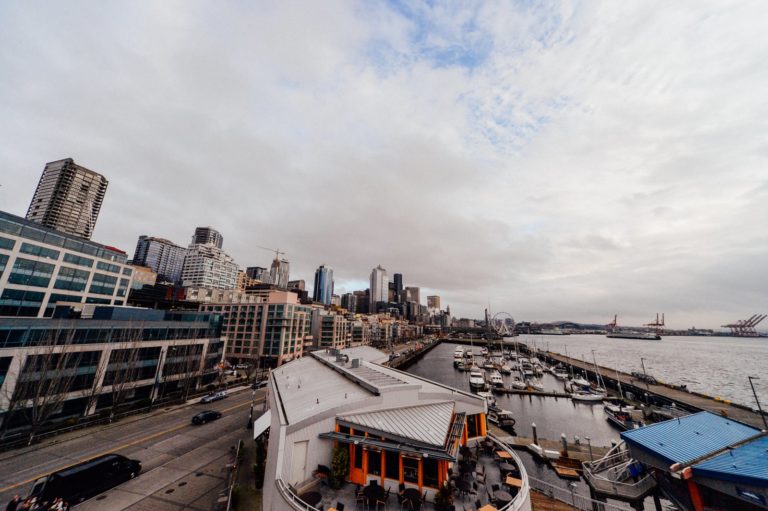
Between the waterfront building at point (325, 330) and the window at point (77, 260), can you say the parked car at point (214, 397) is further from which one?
the waterfront building at point (325, 330)

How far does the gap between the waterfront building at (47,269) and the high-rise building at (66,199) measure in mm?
159588

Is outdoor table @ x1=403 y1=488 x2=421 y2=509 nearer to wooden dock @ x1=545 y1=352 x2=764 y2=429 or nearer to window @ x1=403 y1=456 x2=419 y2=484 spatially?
window @ x1=403 y1=456 x2=419 y2=484

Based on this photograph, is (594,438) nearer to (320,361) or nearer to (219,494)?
(320,361)

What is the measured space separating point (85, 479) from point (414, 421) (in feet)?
82.0

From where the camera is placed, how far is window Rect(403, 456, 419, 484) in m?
17.8

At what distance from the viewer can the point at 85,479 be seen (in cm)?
2103

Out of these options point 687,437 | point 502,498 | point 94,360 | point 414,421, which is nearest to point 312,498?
point 414,421

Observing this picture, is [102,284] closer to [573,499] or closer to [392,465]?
[392,465]

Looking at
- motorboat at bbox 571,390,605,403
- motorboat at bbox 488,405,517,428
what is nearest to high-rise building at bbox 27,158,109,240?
motorboat at bbox 488,405,517,428

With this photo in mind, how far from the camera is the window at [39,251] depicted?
151 feet

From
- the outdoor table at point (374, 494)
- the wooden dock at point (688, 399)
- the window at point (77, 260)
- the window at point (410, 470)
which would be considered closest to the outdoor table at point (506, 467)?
the window at point (410, 470)

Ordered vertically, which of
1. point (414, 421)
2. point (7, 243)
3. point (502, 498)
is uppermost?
point (7, 243)

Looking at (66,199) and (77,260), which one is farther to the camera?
(66,199)

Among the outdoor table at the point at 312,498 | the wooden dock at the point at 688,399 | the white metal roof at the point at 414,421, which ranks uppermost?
the white metal roof at the point at 414,421
